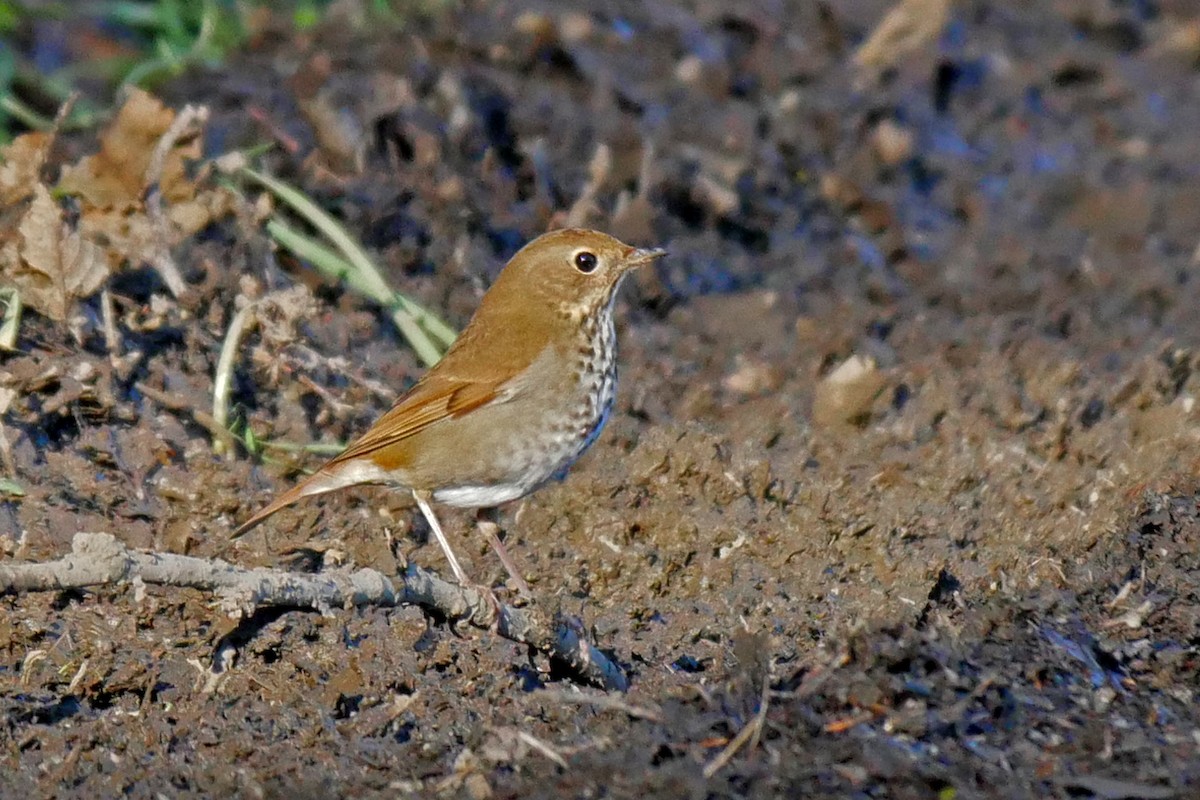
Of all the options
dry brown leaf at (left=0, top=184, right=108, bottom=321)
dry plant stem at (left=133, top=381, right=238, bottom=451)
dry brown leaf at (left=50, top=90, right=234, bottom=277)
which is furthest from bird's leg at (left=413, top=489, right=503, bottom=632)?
dry brown leaf at (left=50, top=90, right=234, bottom=277)

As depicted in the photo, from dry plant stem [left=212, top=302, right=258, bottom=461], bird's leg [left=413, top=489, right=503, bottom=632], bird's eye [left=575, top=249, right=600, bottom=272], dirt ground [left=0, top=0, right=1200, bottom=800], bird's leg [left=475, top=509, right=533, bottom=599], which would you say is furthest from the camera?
dry plant stem [left=212, top=302, right=258, bottom=461]

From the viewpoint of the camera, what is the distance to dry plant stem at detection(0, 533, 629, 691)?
385 centimetres

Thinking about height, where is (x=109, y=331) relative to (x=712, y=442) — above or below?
above

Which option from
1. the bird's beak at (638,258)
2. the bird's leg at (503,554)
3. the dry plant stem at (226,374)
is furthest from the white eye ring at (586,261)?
the dry plant stem at (226,374)

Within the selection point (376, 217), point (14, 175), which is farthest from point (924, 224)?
point (14, 175)

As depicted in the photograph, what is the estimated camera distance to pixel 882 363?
7422mm

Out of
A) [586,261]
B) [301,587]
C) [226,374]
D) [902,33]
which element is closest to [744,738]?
[301,587]

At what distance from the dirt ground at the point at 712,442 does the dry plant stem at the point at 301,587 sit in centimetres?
17

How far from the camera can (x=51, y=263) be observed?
5594 millimetres

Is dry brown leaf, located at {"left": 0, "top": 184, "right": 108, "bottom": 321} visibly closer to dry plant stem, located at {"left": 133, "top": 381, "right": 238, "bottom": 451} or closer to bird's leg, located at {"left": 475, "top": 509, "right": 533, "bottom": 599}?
dry plant stem, located at {"left": 133, "top": 381, "right": 238, "bottom": 451}

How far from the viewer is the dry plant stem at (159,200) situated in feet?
20.1

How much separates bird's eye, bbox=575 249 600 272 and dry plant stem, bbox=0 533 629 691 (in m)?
1.42

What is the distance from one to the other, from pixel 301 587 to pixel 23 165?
2680mm

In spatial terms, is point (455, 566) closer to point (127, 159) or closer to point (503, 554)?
→ point (503, 554)
